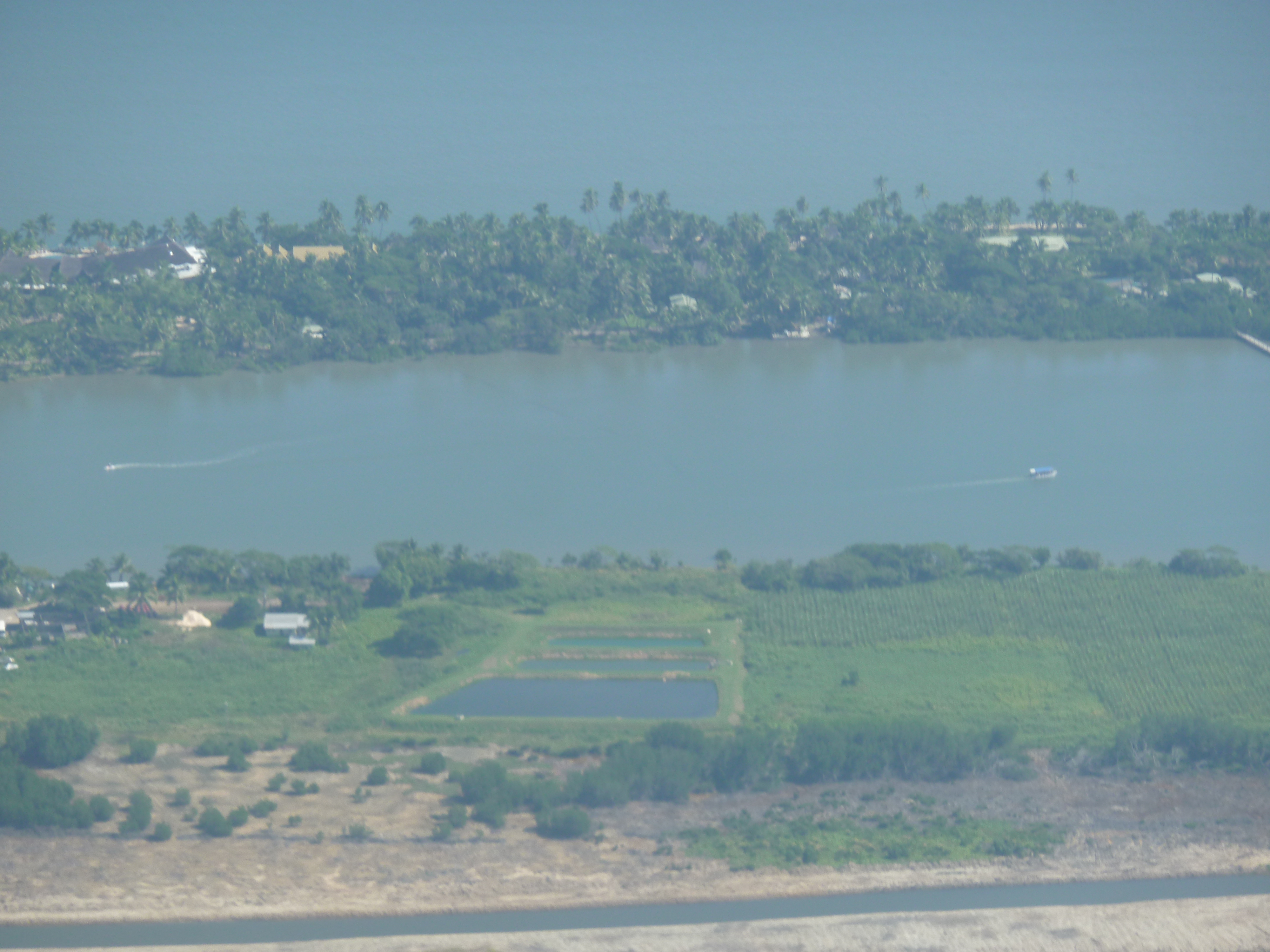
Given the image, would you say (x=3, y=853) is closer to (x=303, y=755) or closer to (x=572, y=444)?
(x=303, y=755)

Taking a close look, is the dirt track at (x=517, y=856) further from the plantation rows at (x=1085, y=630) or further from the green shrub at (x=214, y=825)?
the plantation rows at (x=1085, y=630)

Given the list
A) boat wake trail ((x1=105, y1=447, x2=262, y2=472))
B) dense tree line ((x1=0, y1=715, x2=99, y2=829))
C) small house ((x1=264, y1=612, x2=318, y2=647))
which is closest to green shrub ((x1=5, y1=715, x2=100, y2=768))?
dense tree line ((x1=0, y1=715, x2=99, y2=829))

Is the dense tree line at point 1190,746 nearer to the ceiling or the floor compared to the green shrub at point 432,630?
nearer to the floor

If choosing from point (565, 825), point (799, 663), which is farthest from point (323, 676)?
point (799, 663)

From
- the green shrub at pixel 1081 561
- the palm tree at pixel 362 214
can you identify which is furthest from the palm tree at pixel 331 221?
the green shrub at pixel 1081 561

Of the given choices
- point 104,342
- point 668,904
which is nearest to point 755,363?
point 104,342
